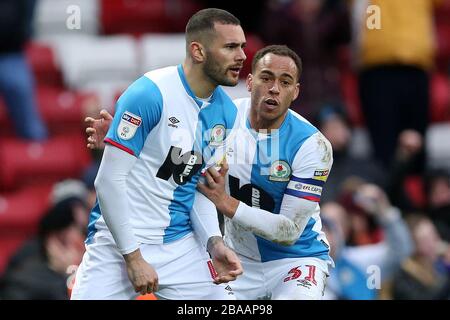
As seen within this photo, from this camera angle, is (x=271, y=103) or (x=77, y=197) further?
(x=77, y=197)

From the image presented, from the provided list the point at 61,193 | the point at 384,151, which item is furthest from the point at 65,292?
the point at 384,151

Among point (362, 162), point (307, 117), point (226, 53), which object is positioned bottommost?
point (362, 162)

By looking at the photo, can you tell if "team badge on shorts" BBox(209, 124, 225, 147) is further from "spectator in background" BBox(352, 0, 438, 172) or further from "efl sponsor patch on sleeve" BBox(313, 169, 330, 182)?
"spectator in background" BBox(352, 0, 438, 172)

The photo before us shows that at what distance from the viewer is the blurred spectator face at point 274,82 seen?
250 inches

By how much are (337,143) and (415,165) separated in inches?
31.4

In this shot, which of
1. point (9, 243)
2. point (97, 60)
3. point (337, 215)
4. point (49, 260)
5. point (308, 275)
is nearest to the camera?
point (308, 275)

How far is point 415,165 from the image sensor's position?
985 cm

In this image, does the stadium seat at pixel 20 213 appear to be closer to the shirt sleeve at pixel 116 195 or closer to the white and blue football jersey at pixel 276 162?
the white and blue football jersey at pixel 276 162

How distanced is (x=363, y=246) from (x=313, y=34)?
1.59 m

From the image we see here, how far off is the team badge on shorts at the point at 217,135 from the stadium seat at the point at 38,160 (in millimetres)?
3804

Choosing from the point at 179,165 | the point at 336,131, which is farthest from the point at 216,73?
the point at 336,131

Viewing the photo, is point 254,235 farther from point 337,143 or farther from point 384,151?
point 384,151

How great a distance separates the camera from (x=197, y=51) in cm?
621
